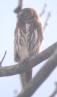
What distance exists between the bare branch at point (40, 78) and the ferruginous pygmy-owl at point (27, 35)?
1377 mm

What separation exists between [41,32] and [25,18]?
35 centimetres

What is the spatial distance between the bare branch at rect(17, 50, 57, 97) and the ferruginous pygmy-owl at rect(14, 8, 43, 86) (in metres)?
1.38

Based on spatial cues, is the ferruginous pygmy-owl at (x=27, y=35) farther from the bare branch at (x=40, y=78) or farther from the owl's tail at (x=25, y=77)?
the bare branch at (x=40, y=78)

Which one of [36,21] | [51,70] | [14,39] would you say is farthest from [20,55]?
[51,70]

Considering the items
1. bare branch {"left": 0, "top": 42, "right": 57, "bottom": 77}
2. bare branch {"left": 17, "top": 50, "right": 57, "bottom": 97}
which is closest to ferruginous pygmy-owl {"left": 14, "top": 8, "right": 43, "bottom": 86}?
bare branch {"left": 0, "top": 42, "right": 57, "bottom": 77}

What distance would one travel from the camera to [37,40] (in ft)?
9.55

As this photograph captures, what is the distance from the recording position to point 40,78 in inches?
49.8

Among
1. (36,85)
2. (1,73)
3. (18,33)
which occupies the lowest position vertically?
(18,33)

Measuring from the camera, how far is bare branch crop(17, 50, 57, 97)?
1.24 m

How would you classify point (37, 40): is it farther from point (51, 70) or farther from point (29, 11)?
point (51, 70)

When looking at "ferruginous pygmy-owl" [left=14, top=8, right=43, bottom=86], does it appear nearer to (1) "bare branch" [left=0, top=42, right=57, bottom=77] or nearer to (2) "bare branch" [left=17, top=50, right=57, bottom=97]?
(1) "bare branch" [left=0, top=42, right=57, bottom=77]

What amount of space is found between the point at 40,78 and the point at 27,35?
1522 millimetres

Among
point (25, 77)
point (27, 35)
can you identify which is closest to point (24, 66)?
point (25, 77)

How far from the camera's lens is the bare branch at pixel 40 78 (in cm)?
124
